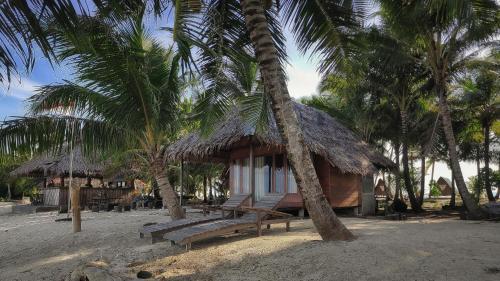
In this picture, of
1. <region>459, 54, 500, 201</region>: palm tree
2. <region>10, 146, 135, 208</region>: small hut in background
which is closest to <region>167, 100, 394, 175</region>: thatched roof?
<region>459, 54, 500, 201</region>: palm tree

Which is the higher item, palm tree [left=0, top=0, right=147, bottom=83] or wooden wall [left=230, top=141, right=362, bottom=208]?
palm tree [left=0, top=0, right=147, bottom=83]

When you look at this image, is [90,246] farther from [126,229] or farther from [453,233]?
[453,233]

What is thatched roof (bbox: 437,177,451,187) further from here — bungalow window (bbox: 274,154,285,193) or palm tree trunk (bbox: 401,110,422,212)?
bungalow window (bbox: 274,154,285,193)

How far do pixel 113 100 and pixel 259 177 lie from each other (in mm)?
6382

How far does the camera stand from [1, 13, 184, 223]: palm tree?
7098 millimetres

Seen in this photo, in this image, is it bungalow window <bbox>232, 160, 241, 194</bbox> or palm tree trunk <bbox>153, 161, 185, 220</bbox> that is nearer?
palm tree trunk <bbox>153, 161, 185, 220</bbox>

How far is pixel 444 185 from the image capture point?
127 ft

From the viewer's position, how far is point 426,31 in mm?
11422

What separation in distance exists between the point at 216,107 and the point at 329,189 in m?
6.44

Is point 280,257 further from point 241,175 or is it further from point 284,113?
point 241,175

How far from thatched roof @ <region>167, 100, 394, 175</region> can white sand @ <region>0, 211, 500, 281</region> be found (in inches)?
131

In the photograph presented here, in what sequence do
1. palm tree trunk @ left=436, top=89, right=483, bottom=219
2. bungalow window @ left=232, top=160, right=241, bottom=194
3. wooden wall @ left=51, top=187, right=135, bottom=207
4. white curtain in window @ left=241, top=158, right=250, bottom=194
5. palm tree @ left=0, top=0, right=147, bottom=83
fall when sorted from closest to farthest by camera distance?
palm tree @ left=0, top=0, right=147, bottom=83, palm tree trunk @ left=436, top=89, right=483, bottom=219, white curtain in window @ left=241, top=158, right=250, bottom=194, bungalow window @ left=232, top=160, right=241, bottom=194, wooden wall @ left=51, top=187, right=135, bottom=207

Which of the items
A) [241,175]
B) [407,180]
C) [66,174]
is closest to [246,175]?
[241,175]

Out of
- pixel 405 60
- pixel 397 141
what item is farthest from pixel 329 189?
A: pixel 397 141
